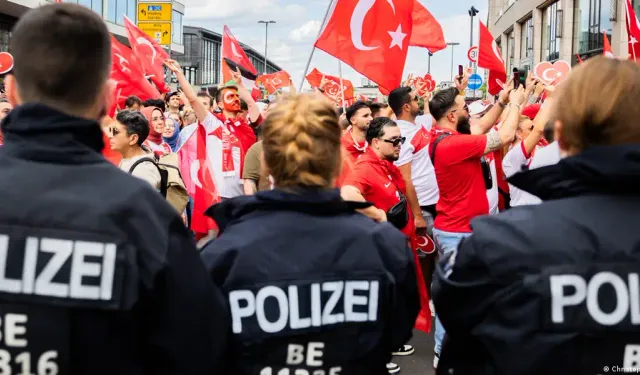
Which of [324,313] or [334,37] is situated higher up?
→ [334,37]

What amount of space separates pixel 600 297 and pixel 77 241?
1.46m

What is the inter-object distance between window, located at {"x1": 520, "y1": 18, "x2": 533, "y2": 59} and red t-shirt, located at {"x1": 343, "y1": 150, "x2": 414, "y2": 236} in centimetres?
3703

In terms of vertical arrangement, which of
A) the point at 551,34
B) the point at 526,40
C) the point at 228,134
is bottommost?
the point at 228,134

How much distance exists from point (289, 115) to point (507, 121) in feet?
12.4

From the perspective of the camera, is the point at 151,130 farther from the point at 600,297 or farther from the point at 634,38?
the point at 600,297

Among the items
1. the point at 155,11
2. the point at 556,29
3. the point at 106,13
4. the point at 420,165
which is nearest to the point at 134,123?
the point at 420,165

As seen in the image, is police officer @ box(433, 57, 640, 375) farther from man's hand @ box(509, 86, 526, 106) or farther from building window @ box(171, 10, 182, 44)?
building window @ box(171, 10, 182, 44)

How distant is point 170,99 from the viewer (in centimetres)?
1347

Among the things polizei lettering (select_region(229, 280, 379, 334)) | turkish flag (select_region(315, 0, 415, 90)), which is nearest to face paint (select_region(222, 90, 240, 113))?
turkish flag (select_region(315, 0, 415, 90))

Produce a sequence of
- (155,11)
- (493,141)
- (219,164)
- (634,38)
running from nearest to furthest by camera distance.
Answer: (493,141)
(219,164)
(634,38)
(155,11)

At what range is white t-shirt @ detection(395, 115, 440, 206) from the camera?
757 centimetres

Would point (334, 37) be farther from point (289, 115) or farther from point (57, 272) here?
point (57, 272)

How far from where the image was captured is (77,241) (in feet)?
6.86

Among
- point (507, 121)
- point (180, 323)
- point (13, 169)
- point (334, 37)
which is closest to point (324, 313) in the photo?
point (180, 323)
